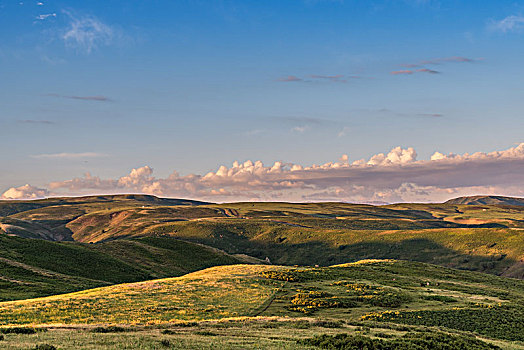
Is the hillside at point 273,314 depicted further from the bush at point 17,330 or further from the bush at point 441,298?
the bush at point 17,330

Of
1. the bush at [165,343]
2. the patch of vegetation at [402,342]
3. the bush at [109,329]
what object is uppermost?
the bush at [165,343]

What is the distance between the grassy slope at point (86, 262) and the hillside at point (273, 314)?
23.0 m

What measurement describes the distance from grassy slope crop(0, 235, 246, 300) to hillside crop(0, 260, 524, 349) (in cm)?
2297

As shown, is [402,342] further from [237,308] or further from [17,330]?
[17,330]

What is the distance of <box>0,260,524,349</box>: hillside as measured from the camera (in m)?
30.3

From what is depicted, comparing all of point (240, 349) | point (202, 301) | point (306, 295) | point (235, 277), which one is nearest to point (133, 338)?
point (240, 349)

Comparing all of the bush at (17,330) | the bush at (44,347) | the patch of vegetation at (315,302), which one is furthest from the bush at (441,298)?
the bush at (44,347)

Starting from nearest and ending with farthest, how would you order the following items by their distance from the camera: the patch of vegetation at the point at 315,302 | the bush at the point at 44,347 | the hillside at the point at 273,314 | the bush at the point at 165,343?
1. the bush at the point at 44,347
2. the bush at the point at 165,343
3. the hillside at the point at 273,314
4. the patch of vegetation at the point at 315,302

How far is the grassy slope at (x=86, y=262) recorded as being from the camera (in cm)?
7969

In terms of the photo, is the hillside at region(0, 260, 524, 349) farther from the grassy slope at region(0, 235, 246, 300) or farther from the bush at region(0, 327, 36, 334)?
the grassy slope at region(0, 235, 246, 300)

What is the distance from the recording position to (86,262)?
113 meters

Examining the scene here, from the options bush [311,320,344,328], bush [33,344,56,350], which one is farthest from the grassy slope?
bush [33,344,56,350]

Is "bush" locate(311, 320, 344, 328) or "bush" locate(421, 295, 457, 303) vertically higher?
"bush" locate(311, 320, 344, 328)

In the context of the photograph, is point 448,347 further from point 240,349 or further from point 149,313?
point 149,313
